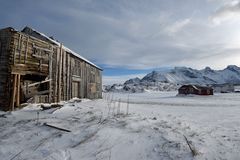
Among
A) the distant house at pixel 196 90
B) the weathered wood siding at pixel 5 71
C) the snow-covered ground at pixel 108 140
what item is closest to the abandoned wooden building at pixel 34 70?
the weathered wood siding at pixel 5 71

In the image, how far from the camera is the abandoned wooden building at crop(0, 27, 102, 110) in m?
14.4

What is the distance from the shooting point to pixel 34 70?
53.4 feet

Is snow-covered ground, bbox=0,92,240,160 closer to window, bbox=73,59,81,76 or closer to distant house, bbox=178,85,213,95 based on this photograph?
window, bbox=73,59,81,76


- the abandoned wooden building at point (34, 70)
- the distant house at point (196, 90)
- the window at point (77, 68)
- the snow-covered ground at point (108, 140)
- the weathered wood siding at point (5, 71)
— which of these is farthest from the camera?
the distant house at point (196, 90)

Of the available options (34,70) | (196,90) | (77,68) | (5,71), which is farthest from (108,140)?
(196,90)

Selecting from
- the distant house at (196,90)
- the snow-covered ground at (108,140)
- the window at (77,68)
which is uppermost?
the window at (77,68)

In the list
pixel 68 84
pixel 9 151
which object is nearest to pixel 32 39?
pixel 68 84

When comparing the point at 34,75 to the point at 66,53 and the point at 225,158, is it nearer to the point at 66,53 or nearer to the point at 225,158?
the point at 66,53

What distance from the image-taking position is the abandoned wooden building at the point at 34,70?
14.4 m

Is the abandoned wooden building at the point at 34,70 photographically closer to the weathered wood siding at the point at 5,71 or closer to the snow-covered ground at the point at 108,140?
the weathered wood siding at the point at 5,71

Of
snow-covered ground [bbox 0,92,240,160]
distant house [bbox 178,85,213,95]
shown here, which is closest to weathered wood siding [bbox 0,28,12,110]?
snow-covered ground [bbox 0,92,240,160]

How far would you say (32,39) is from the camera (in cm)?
1622

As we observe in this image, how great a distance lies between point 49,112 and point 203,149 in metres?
A: 8.34

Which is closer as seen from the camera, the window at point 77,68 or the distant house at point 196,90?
the window at point 77,68
